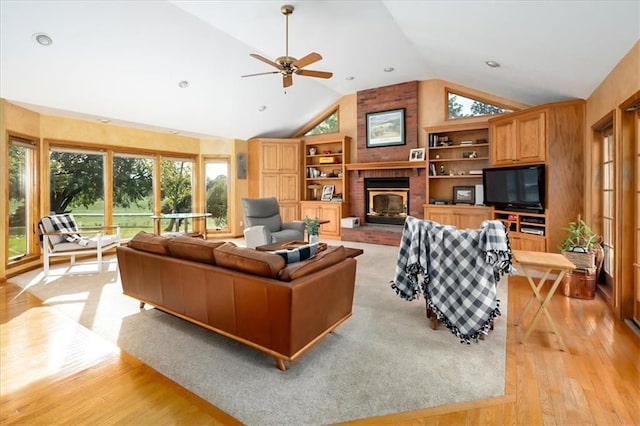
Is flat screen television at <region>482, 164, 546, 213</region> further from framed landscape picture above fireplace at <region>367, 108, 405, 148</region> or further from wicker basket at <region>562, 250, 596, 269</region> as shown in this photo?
framed landscape picture above fireplace at <region>367, 108, 405, 148</region>

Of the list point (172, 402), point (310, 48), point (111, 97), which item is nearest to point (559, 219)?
point (310, 48)

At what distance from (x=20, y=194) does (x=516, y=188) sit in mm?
7768

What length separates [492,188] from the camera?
546cm

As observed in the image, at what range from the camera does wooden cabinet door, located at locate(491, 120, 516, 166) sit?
5.13m

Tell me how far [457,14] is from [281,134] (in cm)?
566

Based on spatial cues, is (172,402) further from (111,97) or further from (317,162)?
(317,162)

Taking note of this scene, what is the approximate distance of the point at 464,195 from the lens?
6.34m

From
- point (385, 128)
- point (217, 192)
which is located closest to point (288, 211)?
point (217, 192)

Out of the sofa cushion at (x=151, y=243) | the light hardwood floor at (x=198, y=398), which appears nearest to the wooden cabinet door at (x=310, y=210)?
the sofa cushion at (x=151, y=243)

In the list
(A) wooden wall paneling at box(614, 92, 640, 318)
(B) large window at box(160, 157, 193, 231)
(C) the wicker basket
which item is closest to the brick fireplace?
(C) the wicker basket

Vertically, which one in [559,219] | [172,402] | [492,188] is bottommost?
[172,402]

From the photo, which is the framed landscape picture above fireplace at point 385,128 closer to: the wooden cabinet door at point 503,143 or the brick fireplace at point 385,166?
the brick fireplace at point 385,166

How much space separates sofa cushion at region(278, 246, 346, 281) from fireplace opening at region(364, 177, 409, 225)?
15.7 ft

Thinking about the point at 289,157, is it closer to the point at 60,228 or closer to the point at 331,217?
the point at 331,217
